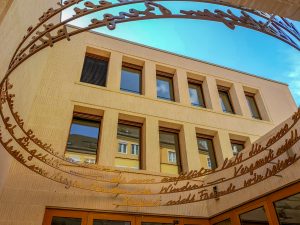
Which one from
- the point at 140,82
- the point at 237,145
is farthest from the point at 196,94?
the point at 237,145

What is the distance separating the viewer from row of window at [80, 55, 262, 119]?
601 cm

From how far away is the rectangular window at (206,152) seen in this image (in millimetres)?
5651

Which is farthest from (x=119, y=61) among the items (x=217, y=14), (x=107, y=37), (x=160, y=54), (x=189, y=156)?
(x=217, y=14)

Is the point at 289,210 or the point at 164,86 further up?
the point at 164,86

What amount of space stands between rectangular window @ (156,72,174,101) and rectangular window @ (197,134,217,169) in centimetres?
126

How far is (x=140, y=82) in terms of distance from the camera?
21.0 feet

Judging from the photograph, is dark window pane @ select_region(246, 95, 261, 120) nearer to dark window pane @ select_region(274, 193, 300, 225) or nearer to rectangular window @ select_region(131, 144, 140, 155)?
rectangular window @ select_region(131, 144, 140, 155)

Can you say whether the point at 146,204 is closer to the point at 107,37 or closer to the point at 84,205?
the point at 84,205

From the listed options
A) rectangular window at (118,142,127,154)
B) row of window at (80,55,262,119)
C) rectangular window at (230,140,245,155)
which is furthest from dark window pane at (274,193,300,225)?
row of window at (80,55,262,119)

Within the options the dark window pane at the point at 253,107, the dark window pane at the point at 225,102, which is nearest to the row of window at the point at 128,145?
the dark window pane at the point at 225,102

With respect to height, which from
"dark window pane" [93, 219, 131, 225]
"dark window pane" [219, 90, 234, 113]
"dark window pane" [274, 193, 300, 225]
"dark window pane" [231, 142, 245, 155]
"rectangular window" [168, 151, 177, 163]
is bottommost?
"dark window pane" [274, 193, 300, 225]

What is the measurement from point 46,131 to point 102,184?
1.33 meters

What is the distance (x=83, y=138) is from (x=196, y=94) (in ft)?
10.8

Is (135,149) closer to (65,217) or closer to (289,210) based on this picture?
(65,217)
